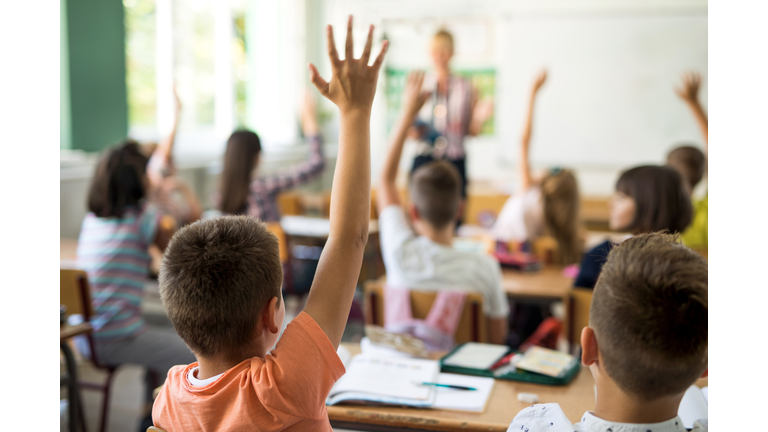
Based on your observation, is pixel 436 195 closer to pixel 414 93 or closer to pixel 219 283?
pixel 414 93

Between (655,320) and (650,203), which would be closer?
(655,320)

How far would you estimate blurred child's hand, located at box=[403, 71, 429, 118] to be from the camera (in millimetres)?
1848

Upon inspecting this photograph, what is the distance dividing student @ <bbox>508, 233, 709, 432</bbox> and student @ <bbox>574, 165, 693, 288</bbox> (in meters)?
1.26

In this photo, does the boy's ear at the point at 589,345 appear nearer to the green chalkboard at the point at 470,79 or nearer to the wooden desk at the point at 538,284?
the wooden desk at the point at 538,284

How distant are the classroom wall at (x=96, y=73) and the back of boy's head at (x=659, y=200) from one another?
3.50 m

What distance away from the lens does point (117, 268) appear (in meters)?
2.32

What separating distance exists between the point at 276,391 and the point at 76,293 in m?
1.56

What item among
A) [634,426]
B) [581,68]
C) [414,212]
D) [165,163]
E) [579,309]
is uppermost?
[581,68]

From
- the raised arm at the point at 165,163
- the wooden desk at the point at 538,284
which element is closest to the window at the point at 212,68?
the raised arm at the point at 165,163

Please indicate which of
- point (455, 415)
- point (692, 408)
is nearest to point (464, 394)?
point (455, 415)

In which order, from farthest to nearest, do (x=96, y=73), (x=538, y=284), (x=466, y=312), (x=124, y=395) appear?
(x=96, y=73), (x=124, y=395), (x=538, y=284), (x=466, y=312)
